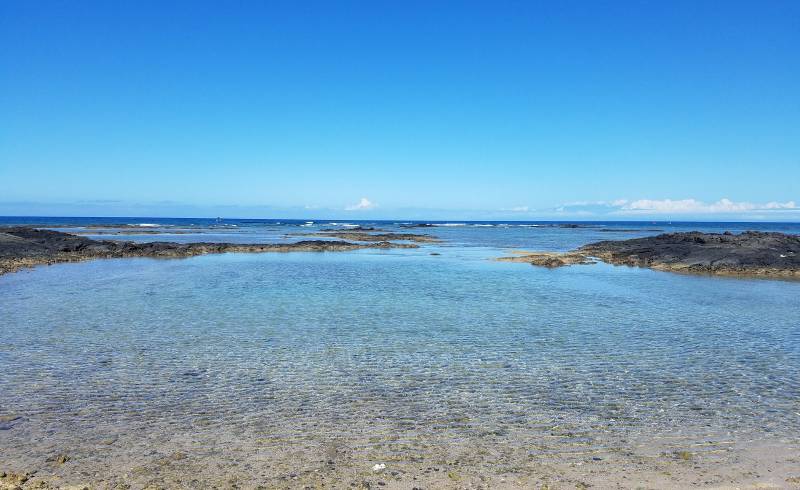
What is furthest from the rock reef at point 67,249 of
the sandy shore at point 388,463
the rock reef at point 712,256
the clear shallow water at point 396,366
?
the sandy shore at point 388,463

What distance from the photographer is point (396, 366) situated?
13523 millimetres

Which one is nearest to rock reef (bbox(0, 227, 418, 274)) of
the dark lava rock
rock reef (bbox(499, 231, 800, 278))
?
rock reef (bbox(499, 231, 800, 278))

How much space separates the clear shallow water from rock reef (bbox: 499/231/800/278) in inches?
461

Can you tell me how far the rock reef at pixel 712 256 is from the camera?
1497 inches

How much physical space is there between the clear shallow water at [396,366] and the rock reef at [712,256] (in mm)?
11700

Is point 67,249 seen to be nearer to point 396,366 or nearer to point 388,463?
point 396,366

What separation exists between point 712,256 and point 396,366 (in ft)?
125

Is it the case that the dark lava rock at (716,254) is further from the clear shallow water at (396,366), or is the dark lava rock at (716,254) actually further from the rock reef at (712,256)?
the clear shallow water at (396,366)

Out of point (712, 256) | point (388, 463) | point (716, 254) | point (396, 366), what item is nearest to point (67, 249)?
point (396, 366)

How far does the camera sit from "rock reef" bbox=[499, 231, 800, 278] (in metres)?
38.0

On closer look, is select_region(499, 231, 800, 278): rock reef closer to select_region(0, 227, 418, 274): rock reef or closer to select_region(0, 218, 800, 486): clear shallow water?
select_region(0, 218, 800, 486): clear shallow water

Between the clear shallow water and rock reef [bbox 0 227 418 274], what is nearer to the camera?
the clear shallow water

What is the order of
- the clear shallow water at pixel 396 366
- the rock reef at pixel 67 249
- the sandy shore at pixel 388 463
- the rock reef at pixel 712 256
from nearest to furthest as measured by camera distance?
the sandy shore at pixel 388 463 → the clear shallow water at pixel 396 366 → the rock reef at pixel 712 256 → the rock reef at pixel 67 249

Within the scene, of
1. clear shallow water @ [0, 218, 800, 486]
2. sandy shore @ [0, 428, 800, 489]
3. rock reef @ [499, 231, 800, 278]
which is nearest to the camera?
sandy shore @ [0, 428, 800, 489]
